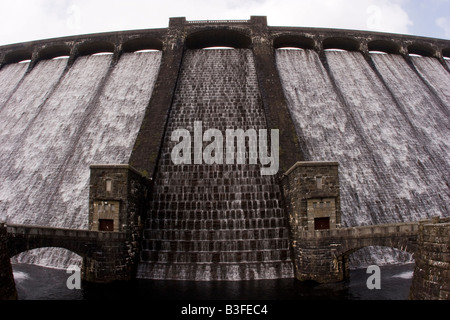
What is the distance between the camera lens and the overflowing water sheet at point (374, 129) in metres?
18.6

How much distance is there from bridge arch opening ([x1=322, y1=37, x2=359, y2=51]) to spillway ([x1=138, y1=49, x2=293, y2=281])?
41.3 feet

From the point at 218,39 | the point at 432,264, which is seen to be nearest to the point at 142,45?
the point at 218,39

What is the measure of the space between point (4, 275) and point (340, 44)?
98.5ft

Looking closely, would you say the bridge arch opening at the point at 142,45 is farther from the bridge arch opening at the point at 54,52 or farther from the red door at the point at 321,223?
the red door at the point at 321,223

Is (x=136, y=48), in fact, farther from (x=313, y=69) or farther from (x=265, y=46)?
(x=313, y=69)

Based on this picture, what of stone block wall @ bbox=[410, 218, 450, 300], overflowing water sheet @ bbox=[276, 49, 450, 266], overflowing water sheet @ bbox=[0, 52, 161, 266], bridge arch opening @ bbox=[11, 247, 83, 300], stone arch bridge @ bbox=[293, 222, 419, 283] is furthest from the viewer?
overflowing water sheet @ bbox=[276, 49, 450, 266]

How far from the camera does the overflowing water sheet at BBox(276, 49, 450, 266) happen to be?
1861 cm

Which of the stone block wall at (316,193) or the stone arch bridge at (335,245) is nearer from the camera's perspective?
the stone arch bridge at (335,245)

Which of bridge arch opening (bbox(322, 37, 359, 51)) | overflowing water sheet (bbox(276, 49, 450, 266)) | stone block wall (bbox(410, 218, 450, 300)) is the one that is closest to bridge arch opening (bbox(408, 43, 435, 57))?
overflowing water sheet (bbox(276, 49, 450, 266))

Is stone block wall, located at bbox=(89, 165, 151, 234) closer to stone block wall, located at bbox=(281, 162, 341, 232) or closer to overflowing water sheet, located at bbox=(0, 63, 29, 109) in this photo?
stone block wall, located at bbox=(281, 162, 341, 232)

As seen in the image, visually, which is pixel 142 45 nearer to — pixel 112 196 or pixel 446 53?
pixel 112 196

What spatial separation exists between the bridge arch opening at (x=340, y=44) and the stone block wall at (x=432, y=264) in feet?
77.2

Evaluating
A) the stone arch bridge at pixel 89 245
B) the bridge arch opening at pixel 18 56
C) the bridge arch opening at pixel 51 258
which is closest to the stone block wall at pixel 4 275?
the stone arch bridge at pixel 89 245

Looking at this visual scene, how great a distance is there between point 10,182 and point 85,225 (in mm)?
7239
